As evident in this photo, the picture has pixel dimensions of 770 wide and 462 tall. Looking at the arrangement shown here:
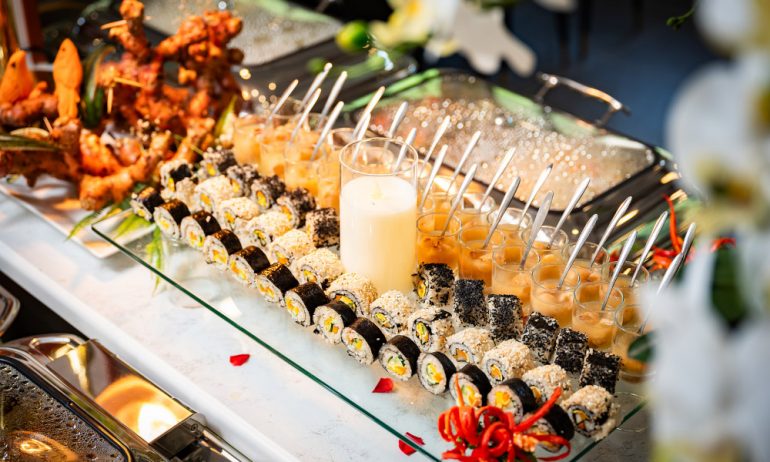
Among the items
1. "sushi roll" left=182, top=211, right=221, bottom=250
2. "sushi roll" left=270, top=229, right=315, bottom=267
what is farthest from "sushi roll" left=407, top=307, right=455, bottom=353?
"sushi roll" left=182, top=211, right=221, bottom=250

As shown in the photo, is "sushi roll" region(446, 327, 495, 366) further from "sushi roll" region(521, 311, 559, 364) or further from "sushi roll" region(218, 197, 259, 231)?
"sushi roll" region(218, 197, 259, 231)

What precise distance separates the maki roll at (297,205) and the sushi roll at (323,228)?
0.14 ft

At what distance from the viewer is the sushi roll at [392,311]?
5.44 ft

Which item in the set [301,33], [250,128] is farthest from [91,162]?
[301,33]

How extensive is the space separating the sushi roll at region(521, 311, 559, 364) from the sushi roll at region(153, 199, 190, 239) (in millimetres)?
869

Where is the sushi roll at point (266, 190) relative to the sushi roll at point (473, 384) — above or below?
above

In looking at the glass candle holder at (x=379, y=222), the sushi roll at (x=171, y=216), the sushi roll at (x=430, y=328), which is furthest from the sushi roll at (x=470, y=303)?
the sushi roll at (x=171, y=216)

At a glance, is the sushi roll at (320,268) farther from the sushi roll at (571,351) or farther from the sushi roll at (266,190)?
the sushi roll at (571,351)

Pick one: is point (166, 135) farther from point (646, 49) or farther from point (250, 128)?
point (646, 49)

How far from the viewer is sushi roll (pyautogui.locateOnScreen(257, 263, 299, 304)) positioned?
1.79m

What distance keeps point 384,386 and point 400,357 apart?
0.07 m

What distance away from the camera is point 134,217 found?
7.01 feet

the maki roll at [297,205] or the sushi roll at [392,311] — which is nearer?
the sushi roll at [392,311]

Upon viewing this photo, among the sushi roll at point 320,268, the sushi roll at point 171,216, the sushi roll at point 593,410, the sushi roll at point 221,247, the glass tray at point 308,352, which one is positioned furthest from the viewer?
the sushi roll at point 171,216
